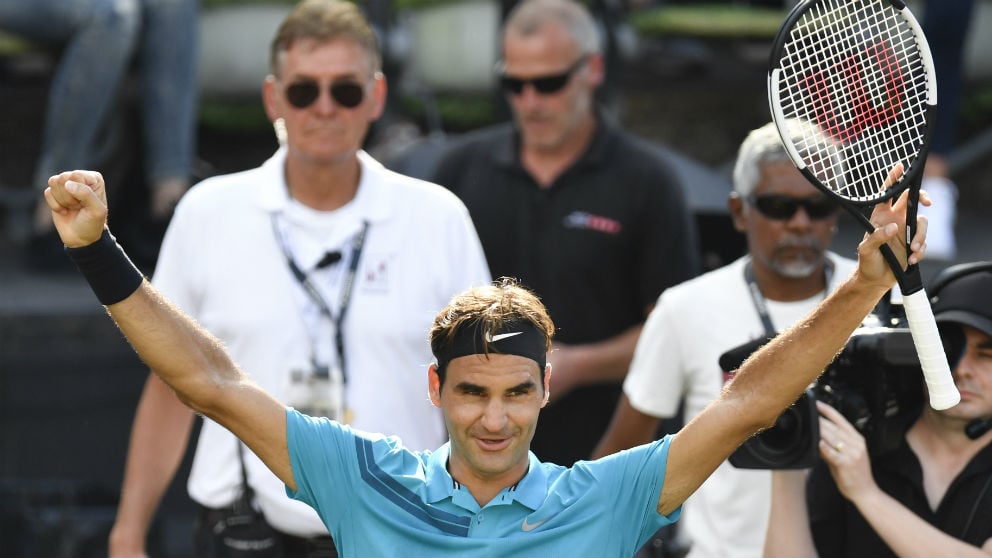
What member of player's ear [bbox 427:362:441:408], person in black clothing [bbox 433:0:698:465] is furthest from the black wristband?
person in black clothing [bbox 433:0:698:465]

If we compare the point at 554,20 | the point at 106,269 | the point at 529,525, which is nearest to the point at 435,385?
the point at 529,525

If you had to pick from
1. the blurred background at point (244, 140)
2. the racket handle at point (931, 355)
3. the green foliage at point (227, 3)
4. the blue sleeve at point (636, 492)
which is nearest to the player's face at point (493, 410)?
the blue sleeve at point (636, 492)

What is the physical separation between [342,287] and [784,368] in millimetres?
1460

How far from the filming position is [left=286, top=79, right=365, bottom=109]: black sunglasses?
444 centimetres

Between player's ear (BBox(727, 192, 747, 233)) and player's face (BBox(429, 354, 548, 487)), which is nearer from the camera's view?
player's face (BBox(429, 354, 548, 487))

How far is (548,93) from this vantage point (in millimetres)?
5164

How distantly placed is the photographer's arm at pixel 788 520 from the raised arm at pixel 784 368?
1.83 feet

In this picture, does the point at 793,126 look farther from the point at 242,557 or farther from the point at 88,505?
the point at 88,505

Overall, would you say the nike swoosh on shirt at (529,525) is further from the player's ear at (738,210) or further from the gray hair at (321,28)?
the gray hair at (321,28)

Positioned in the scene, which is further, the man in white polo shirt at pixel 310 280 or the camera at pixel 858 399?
the man in white polo shirt at pixel 310 280

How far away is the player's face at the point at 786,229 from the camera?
13.7 feet

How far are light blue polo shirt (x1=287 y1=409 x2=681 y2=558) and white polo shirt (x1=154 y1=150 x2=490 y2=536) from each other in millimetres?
952

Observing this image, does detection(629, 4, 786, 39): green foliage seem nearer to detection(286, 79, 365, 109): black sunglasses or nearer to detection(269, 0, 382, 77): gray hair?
detection(269, 0, 382, 77): gray hair

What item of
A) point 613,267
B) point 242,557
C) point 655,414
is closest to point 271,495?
point 242,557
